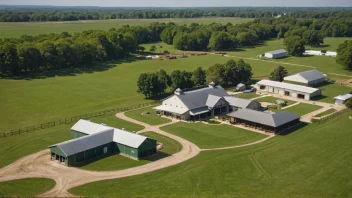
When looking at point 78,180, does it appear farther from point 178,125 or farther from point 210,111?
point 210,111

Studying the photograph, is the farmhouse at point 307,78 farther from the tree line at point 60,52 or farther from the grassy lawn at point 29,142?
the tree line at point 60,52

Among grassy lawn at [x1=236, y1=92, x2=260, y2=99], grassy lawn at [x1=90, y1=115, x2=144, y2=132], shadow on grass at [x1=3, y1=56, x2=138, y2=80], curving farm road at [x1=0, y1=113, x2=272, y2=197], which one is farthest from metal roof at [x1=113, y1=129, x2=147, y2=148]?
shadow on grass at [x1=3, y1=56, x2=138, y2=80]

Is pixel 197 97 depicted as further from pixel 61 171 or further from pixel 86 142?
pixel 61 171

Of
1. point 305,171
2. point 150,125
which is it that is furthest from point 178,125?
point 305,171

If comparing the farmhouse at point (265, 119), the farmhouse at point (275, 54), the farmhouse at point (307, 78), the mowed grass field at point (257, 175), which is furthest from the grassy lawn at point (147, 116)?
the farmhouse at point (275, 54)

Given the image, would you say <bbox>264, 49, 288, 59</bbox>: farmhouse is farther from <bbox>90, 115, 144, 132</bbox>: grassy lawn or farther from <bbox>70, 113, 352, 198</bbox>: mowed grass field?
<bbox>90, 115, 144, 132</bbox>: grassy lawn

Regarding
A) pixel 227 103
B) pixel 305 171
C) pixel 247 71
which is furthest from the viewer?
pixel 247 71
